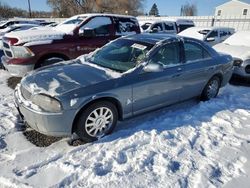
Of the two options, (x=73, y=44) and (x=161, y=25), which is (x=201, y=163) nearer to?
(x=73, y=44)

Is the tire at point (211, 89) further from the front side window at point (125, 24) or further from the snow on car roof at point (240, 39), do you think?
the snow on car roof at point (240, 39)

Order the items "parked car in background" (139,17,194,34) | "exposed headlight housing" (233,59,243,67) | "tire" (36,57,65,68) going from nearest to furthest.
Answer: "tire" (36,57,65,68) → "exposed headlight housing" (233,59,243,67) → "parked car in background" (139,17,194,34)

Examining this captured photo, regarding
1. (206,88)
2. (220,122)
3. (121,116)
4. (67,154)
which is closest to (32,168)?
(67,154)

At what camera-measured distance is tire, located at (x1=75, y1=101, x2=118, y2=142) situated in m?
3.51

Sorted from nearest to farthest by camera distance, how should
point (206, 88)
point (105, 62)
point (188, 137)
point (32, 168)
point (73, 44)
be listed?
point (32, 168) → point (188, 137) → point (105, 62) → point (206, 88) → point (73, 44)

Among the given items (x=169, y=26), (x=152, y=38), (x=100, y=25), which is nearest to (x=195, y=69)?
(x=152, y=38)

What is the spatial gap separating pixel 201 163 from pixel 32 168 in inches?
84.5

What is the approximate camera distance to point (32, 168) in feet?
10.1

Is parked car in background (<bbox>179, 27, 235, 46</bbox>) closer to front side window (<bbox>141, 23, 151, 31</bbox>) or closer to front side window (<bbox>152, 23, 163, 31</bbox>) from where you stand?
front side window (<bbox>152, 23, 163, 31</bbox>)

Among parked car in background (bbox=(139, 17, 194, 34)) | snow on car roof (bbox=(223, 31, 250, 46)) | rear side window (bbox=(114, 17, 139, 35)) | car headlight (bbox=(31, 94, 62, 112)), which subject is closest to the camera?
car headlight (bbox=(31, 94, 62, 112))

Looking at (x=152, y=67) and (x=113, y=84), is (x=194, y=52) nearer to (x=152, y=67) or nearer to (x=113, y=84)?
(x=152, y=67)

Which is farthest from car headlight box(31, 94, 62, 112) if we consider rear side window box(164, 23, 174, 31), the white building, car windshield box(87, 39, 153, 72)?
the white building

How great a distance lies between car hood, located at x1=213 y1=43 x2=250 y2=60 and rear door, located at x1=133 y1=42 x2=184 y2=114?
3.49 meters

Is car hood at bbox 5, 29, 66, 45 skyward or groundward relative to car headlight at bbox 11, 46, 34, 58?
skyward
